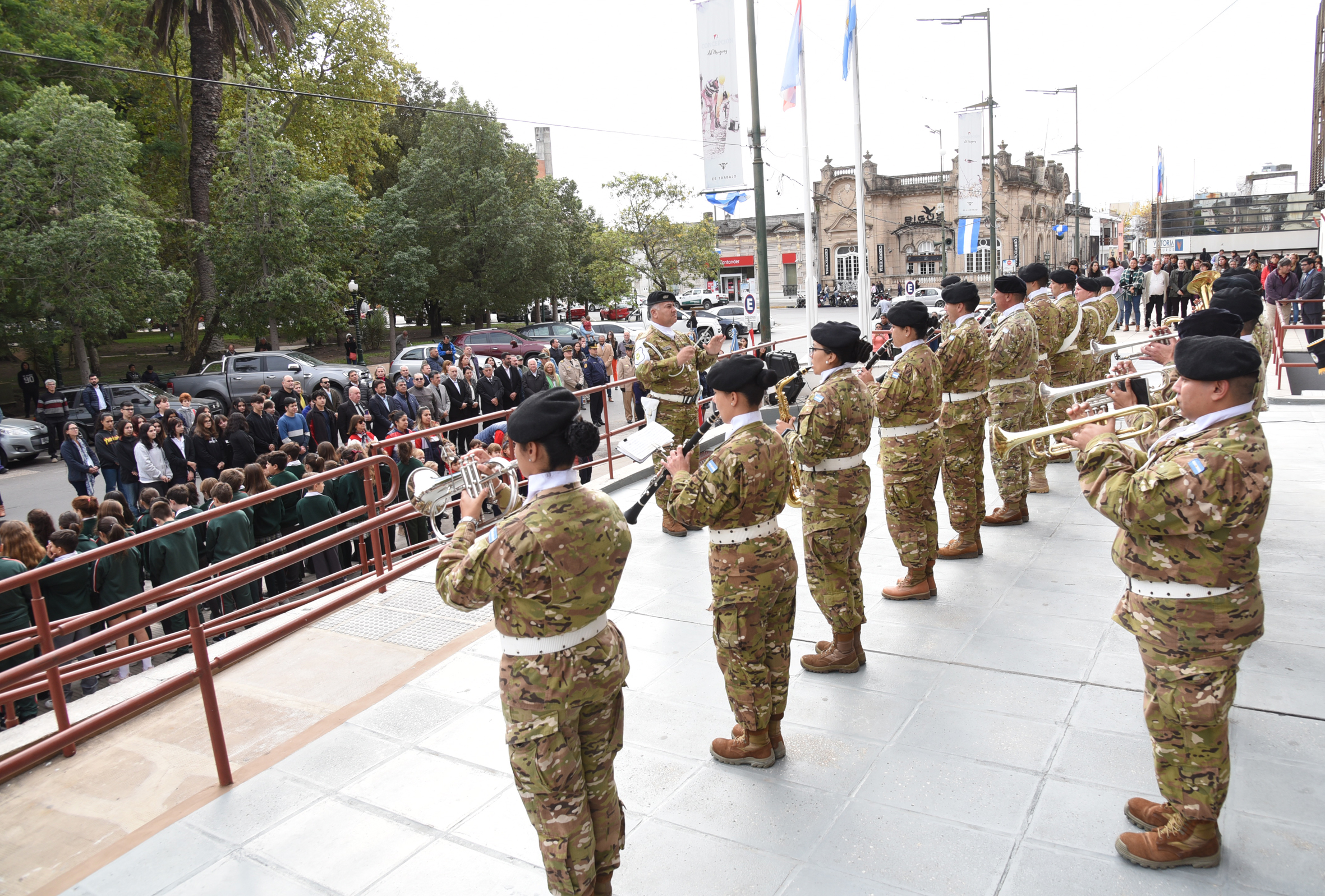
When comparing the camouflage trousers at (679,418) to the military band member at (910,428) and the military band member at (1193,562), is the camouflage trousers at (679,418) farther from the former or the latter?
the military band member at (1193,562)

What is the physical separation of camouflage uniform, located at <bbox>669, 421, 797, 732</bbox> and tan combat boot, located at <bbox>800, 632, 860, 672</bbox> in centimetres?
100

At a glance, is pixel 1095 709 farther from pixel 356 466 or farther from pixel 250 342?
pixel 250 342

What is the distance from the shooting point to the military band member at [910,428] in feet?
19.4

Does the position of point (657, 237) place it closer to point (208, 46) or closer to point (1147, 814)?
point (208, 46)

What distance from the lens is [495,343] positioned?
101ft

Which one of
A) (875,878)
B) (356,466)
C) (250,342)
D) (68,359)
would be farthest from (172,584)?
(250,342)

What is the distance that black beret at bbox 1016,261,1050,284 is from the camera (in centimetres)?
885

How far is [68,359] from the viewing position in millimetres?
32125

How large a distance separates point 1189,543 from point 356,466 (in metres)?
5.62

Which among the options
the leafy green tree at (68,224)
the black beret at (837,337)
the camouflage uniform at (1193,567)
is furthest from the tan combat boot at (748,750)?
the leafy green tree at (68,224)

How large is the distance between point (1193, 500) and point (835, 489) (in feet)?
6.78

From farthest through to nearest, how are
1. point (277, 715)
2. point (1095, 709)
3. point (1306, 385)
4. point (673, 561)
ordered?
point (1306, 385)
point (673, 561)
point (277, 715)
point (1095, 709)

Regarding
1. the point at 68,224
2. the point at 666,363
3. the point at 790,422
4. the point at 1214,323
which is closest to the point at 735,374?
the point at 790,422

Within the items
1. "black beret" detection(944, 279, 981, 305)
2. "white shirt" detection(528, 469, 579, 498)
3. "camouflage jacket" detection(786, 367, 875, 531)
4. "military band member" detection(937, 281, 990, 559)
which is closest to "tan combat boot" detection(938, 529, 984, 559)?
"military band member" detection(937, 281, 990, 559)
